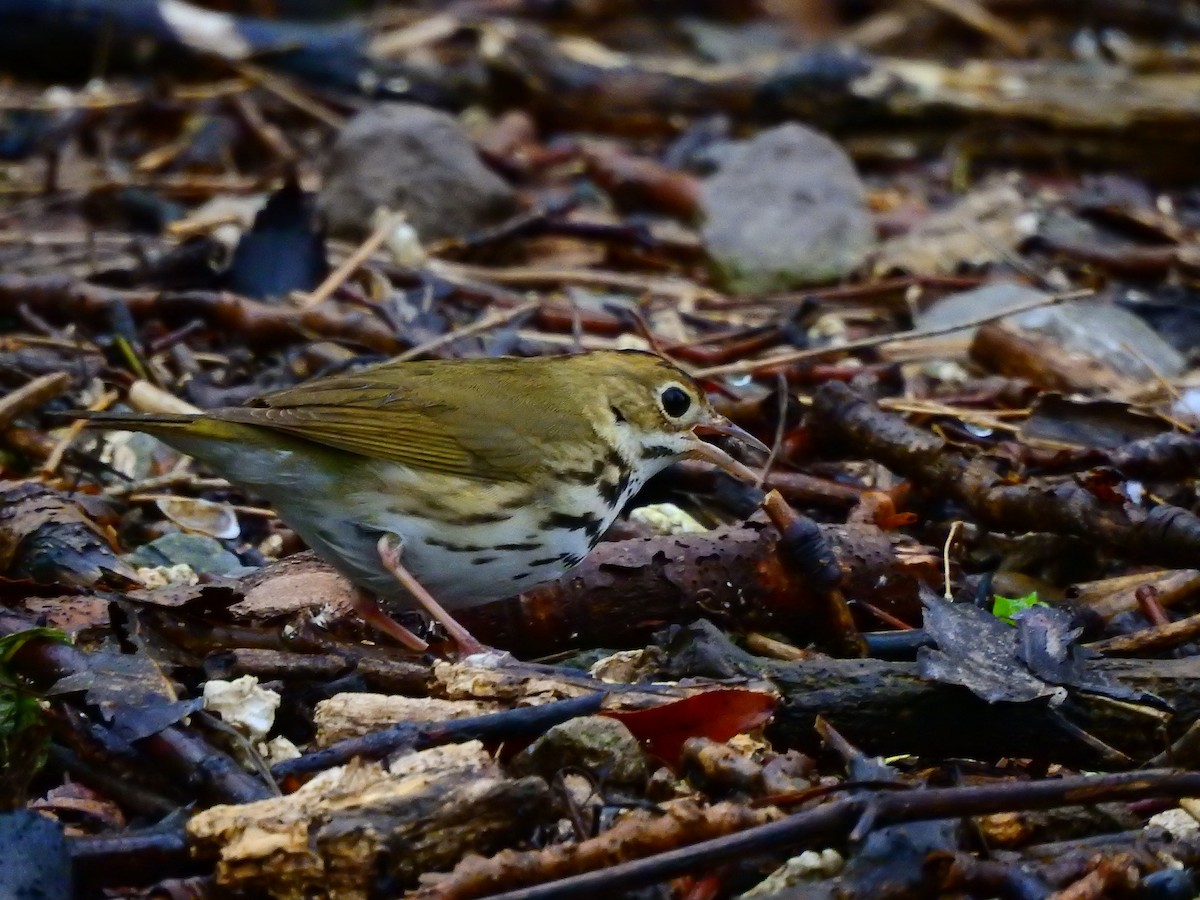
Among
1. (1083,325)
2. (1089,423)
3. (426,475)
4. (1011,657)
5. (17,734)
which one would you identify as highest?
(17,734)

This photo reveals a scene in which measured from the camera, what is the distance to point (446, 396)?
425 cm

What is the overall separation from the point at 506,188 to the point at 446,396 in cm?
329

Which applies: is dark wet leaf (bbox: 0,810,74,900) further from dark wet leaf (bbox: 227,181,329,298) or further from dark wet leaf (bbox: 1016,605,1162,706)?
dark wet leaf (bbox: 227,181,329,298)

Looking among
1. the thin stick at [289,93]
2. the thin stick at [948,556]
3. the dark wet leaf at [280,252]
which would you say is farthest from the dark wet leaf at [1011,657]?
the thin stick at [289,93]

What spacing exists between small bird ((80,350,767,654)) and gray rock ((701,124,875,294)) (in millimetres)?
2833

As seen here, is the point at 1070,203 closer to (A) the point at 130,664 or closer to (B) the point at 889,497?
(B) the point at 889,497

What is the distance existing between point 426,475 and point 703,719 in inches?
42.6

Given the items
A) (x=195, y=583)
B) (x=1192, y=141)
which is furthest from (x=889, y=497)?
(x=1192, y=141)

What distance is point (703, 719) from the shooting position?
10.8ft

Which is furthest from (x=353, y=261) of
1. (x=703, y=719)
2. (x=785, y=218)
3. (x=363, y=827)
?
(x=363, y=827)

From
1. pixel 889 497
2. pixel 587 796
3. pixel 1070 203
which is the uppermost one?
pixel 587 796

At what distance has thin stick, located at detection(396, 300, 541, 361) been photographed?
5.47 metres

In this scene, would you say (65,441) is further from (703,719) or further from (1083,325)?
(1083,325)

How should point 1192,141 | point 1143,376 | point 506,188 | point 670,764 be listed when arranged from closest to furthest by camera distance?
point 670,764
point 1143,376
point 506,188
point 1192,141
